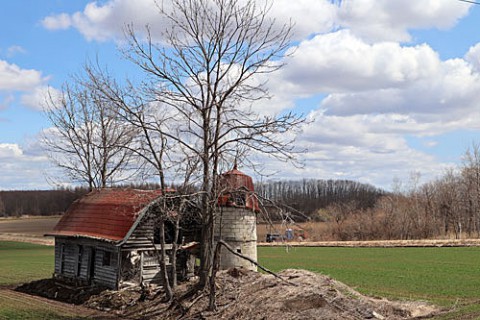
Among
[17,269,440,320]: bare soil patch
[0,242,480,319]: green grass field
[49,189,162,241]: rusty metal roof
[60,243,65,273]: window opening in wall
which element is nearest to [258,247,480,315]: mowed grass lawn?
[0,242,480,319]: green grass field

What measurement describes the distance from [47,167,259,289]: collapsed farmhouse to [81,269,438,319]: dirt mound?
2124 mm

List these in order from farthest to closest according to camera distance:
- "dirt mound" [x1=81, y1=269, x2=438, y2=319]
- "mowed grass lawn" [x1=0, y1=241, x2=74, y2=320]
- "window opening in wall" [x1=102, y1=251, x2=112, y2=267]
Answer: "window opening in wall" [x1=102, y1=251, x2=112, y2=267] → "mowed grass lawn" [x1=0, y1=241, x2=74, y2=320] → "dirt mound" [x1=81, y1=269, x2=438, y2=319]

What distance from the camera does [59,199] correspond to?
148125mm

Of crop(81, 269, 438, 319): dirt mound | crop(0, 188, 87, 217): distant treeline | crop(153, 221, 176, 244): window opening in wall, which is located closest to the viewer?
crop(81, 269, 438, 319): dirt mound

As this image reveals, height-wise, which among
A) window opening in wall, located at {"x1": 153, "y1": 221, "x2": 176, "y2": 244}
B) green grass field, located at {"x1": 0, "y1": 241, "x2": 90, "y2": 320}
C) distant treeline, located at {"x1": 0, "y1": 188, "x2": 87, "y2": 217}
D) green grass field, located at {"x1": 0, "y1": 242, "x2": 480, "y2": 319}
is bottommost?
green grass field, located at {"x1": 0, "y1": 241, "x2": 90, "y2": 320}

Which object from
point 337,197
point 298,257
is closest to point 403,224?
point 298,257

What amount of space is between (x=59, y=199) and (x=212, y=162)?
446 ft

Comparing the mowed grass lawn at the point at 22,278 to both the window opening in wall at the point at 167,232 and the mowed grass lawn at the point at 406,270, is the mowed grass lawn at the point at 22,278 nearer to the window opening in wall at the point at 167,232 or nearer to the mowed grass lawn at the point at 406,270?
the window opening in wall at the point at 167,232

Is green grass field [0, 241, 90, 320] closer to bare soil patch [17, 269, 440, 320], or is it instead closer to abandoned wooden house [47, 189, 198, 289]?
bare soil patch [17, 269, 440, 320]

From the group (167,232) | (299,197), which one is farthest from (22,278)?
(299,197)

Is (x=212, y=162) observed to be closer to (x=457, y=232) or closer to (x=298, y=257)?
(x=298, y=257)

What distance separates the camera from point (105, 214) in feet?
86.9

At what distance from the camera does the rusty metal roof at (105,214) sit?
24688 mm

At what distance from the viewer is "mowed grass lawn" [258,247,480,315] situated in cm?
2452
